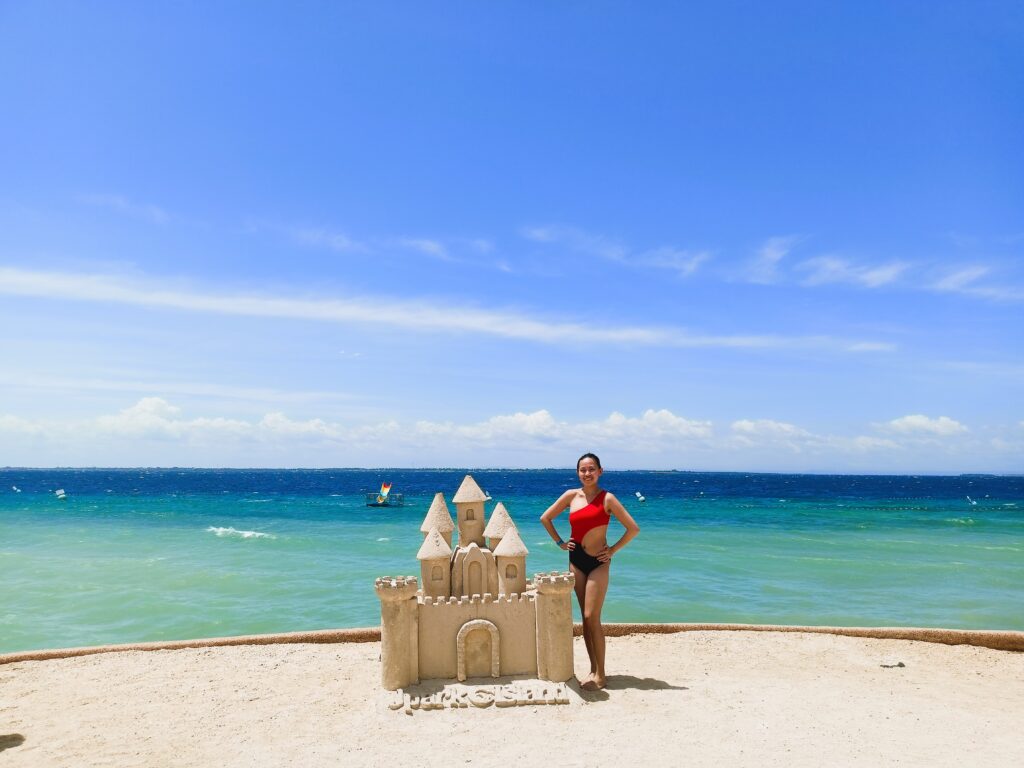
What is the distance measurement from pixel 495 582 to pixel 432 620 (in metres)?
1.04

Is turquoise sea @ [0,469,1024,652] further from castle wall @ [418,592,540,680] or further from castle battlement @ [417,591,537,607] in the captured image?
castle battlement @ [417,591,537,607]

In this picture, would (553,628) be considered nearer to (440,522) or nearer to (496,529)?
(496,529)

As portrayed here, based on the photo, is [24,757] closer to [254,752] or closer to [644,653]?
[254,752]

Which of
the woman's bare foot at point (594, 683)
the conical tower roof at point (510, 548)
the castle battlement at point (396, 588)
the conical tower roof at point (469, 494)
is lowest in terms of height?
the woman's bare foot at point (594, 683)

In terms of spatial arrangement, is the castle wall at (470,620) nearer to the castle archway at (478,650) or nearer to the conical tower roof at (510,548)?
the castle archway at (478,650)

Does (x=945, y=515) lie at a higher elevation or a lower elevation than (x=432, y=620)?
lower

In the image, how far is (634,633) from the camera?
11.6m

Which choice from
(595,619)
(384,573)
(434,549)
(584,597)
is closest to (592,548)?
(584,597)

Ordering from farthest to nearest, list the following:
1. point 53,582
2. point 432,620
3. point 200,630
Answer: point 53,582, point 200,630, point 432,620

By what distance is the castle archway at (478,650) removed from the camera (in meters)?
8.48

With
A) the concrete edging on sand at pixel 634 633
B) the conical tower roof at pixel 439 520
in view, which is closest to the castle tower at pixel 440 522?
the conical tower roof at pixel 439 520

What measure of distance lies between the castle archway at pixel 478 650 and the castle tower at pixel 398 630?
2.06ft

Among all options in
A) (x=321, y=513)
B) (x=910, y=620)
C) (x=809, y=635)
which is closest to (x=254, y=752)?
(x=809, y=635)

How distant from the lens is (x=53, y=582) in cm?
2039
